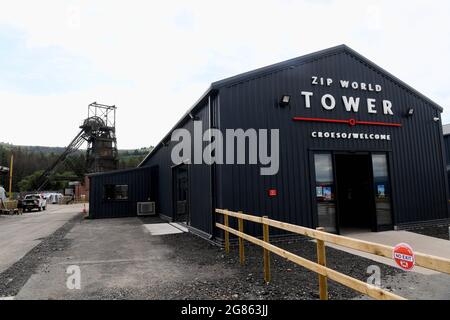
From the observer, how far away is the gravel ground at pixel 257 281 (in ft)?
15.5

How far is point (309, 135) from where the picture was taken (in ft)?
31.7

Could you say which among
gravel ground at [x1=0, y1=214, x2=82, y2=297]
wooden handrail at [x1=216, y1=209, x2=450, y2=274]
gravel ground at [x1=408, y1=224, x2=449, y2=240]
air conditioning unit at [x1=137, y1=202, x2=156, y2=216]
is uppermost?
wooden handrail at [x1=216, y1=209, x2=450, y2=274]

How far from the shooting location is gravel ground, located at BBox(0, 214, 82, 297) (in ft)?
17.5

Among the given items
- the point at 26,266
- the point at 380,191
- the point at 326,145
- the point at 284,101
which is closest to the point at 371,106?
the point at 326,145

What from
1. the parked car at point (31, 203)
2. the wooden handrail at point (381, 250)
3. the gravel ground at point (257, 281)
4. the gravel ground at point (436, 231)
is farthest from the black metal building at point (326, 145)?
the parked car at point (31, 203)

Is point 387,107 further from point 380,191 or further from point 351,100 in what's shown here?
point 380,191

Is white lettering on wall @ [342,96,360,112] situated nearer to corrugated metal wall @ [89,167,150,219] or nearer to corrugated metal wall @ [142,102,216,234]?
corrugated metal wall @ [142,102,216,234]

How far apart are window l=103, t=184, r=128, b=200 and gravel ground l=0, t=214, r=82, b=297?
9.25 m

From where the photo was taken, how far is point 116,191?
1991 cm

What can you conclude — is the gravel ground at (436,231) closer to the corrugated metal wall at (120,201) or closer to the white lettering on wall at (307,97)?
the white lettering on wall at (307,97)

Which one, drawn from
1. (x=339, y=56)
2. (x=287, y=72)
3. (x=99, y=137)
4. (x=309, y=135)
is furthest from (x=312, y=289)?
(x=99, y=137)

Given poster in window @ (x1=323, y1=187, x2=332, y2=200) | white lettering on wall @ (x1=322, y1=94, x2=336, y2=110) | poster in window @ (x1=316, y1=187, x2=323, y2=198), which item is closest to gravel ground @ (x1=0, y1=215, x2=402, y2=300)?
poster in window @ (x1=316, y1=187, x2=323, y2=198)
